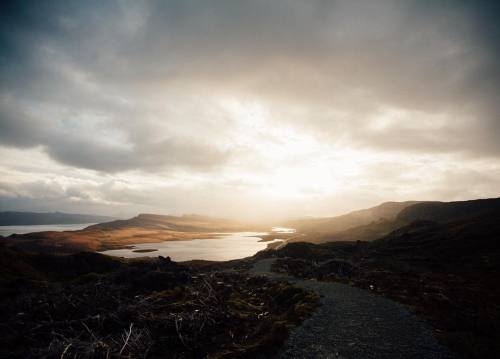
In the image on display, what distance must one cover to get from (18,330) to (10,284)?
79.6 ft

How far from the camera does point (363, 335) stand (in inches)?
737

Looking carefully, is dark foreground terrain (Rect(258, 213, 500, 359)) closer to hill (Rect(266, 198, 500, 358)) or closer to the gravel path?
hill (Rect(266, 198, 500, 358))

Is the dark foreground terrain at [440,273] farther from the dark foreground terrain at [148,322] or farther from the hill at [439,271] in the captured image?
the dark foreground terrain at [148,322]

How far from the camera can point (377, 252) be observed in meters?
91.7

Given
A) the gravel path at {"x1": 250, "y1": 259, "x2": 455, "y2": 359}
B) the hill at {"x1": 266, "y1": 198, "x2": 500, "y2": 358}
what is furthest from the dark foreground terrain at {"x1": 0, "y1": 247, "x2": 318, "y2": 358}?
the hill at {"x1": 266, "y1": 198, "x2": 500, "y2": 358}

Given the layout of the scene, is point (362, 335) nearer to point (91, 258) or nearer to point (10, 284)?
point (10, 284)

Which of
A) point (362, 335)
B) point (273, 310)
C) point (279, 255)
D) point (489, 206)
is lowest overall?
point (279, 255)

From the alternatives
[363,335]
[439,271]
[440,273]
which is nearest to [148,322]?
[363,335]

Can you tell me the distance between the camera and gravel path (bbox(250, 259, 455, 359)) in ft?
53.4

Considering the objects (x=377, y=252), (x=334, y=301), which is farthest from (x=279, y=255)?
(x=334, y=301)

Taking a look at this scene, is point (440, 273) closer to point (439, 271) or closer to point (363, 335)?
point (439, 271)

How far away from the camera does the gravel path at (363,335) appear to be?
16281 millimetres

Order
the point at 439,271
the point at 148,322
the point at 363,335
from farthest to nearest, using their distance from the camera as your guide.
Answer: the point at 439,271 < the point at 148,322 < the point at 363,335

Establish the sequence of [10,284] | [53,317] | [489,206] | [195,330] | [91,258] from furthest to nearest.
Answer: [489,206] → [91,258] → [10,284] → [53,317] → [195,330]
